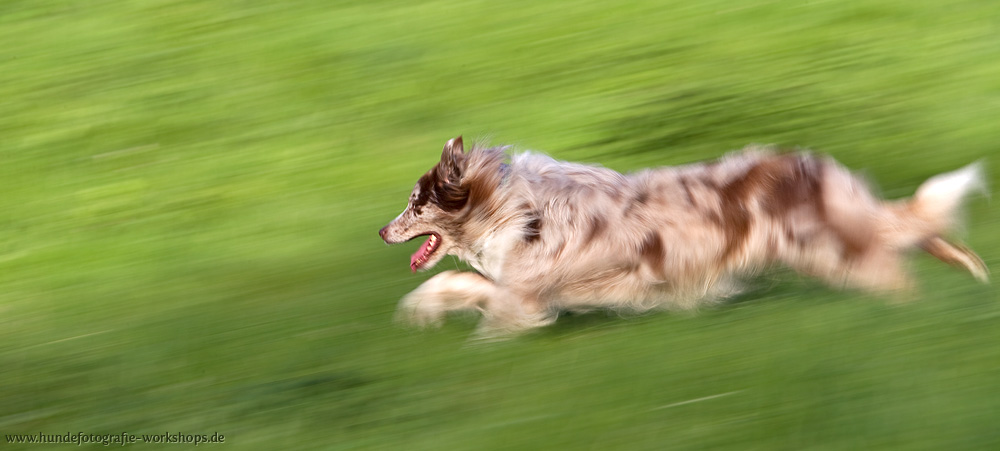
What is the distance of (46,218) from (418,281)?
147 inches

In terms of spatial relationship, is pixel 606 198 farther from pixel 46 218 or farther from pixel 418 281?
pixel 46 218

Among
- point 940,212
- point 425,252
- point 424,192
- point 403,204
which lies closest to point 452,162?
point 424,192

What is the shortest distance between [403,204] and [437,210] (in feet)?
6.24

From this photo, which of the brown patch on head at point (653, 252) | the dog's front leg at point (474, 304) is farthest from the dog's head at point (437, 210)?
the brown patch on head at point (653, 252)

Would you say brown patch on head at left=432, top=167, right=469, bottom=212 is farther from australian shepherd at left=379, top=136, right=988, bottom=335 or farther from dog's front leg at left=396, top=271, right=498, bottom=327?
dog's front leg at left=396, top=271, right=498, bottom=327

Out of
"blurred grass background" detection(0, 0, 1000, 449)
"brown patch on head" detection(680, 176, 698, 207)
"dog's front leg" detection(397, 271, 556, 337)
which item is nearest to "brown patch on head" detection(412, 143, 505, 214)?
"dog's front leg" detection(397, 271, 556, 337)

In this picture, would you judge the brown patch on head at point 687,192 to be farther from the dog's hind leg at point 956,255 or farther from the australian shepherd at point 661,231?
the dog's hind leg at point 956,255

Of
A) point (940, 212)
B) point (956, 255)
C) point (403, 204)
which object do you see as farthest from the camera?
point (403, 204)

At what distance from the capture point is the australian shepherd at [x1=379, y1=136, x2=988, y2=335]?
5.76 meters

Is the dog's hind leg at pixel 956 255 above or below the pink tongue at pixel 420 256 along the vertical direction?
below

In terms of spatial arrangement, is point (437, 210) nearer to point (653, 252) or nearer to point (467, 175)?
point (467, 175)

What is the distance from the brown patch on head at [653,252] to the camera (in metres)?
5.90

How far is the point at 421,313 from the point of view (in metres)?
6.16

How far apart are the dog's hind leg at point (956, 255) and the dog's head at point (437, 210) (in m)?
2.48
